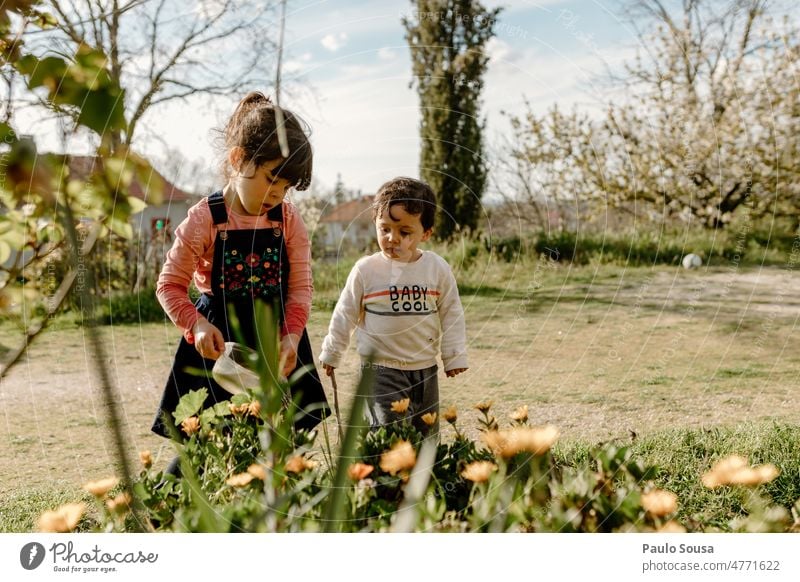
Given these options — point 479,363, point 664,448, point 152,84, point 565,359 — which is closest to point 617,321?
point 565,359

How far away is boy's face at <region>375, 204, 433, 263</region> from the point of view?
1.77m

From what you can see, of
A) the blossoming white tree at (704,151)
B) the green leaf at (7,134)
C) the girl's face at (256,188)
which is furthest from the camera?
the blossoming white tree at (704,151)

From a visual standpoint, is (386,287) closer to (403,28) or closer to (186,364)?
(186,364)

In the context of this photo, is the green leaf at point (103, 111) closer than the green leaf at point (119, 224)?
Yes

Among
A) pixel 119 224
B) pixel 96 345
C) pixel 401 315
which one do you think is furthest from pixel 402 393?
pixel 96 345

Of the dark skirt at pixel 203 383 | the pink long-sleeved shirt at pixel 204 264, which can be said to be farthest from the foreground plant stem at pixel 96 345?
the dark skirt at pixel 203 383

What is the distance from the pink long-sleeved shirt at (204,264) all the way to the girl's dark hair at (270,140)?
0.15 m

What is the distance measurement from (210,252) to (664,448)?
3.92 ft

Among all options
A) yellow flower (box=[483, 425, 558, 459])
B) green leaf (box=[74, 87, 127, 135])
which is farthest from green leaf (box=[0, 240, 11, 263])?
yellow flower (box=[483, 425, 558, 459])

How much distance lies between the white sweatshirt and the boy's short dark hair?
0.37 ft

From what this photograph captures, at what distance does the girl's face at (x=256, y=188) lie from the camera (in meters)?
1.49
